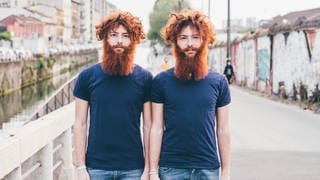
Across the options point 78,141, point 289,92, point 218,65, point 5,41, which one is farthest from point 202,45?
point 5,41

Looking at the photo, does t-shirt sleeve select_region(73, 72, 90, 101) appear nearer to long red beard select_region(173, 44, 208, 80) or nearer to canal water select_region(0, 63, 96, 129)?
long red beard select_region(173, 44, 208, 80)

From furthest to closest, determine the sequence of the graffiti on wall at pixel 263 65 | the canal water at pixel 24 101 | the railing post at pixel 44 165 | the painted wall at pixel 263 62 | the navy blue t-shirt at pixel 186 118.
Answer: the canal water at pixel 24 101
the graffiti on wall at pixel 263 65
the painted wall at pixel 263 62
the railing post at pixel 44 165
the navy blue t-shirt at pixel 186 118

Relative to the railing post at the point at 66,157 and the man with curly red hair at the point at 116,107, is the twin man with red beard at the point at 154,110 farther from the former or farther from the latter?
the railing post at the point at 66,157

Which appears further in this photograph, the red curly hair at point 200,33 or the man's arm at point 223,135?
the man's arm at point 223,135

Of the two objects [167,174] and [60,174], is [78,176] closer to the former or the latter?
[167,174]

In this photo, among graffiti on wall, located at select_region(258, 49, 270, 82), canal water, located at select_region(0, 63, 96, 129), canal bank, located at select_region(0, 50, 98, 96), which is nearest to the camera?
graffiti on wall, located at select_region(258, 49, 270, 82)

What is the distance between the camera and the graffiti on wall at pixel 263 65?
25.8m

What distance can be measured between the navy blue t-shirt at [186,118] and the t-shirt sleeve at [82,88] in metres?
0.42

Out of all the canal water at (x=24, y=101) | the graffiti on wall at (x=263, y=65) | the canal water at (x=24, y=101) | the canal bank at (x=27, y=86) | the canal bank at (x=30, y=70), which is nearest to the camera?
the graffiti on wall at (x=263, y=65)

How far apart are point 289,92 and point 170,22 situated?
18972mm

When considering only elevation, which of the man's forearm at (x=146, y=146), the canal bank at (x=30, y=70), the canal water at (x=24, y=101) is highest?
the man's forearm at (x=146, y=146)

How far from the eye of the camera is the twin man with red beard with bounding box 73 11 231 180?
3619mm

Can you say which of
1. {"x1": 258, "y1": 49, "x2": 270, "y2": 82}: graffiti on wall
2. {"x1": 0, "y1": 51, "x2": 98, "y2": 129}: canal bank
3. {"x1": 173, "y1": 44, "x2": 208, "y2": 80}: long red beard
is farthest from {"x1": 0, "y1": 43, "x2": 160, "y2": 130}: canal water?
{"x1": 173, "y1": 44, "x2": 208, "y2": 80}: long red beard

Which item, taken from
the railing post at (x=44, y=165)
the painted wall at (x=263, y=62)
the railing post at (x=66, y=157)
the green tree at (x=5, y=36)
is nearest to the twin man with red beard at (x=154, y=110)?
the railing post at (x=44, y=165)
